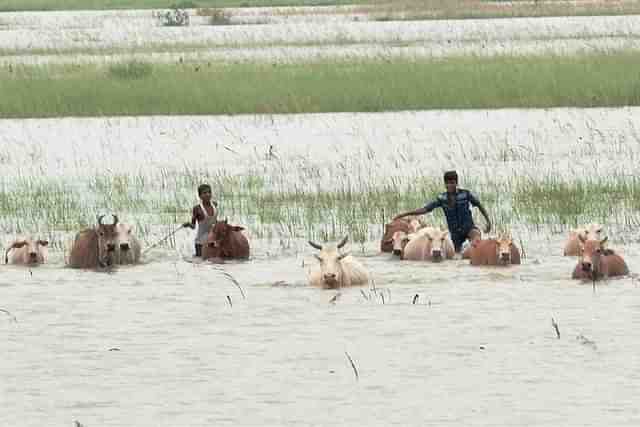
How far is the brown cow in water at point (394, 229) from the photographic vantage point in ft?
59.3

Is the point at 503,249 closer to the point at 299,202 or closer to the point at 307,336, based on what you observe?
the point at 307,336

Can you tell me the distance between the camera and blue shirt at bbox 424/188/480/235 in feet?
58.3

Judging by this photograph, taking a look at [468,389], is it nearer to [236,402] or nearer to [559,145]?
[236,402]

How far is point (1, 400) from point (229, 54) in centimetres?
4051

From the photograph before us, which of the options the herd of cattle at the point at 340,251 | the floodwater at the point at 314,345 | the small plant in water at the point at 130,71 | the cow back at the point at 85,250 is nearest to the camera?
the floodwater at the point at 314,345

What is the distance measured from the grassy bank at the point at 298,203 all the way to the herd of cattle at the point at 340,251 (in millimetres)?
1402

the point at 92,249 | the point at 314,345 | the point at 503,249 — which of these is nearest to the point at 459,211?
the point at 503,249

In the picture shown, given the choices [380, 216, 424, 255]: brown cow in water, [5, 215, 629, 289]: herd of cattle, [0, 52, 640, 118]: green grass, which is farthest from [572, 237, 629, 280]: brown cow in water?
[0, 52, 640, 118]: green grass

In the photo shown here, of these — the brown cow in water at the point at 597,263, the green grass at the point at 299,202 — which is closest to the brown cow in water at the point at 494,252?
the brown cow in water at the point at 597,263

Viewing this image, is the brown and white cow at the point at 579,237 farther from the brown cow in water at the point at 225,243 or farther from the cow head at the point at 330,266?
the brown cow in water at the point at 225,243

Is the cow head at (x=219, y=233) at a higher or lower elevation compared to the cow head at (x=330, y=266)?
higher

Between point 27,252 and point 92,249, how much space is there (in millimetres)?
644

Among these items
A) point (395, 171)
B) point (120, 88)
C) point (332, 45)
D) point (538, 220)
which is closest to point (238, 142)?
point (395, 171)

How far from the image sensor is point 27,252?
17.3 meters
